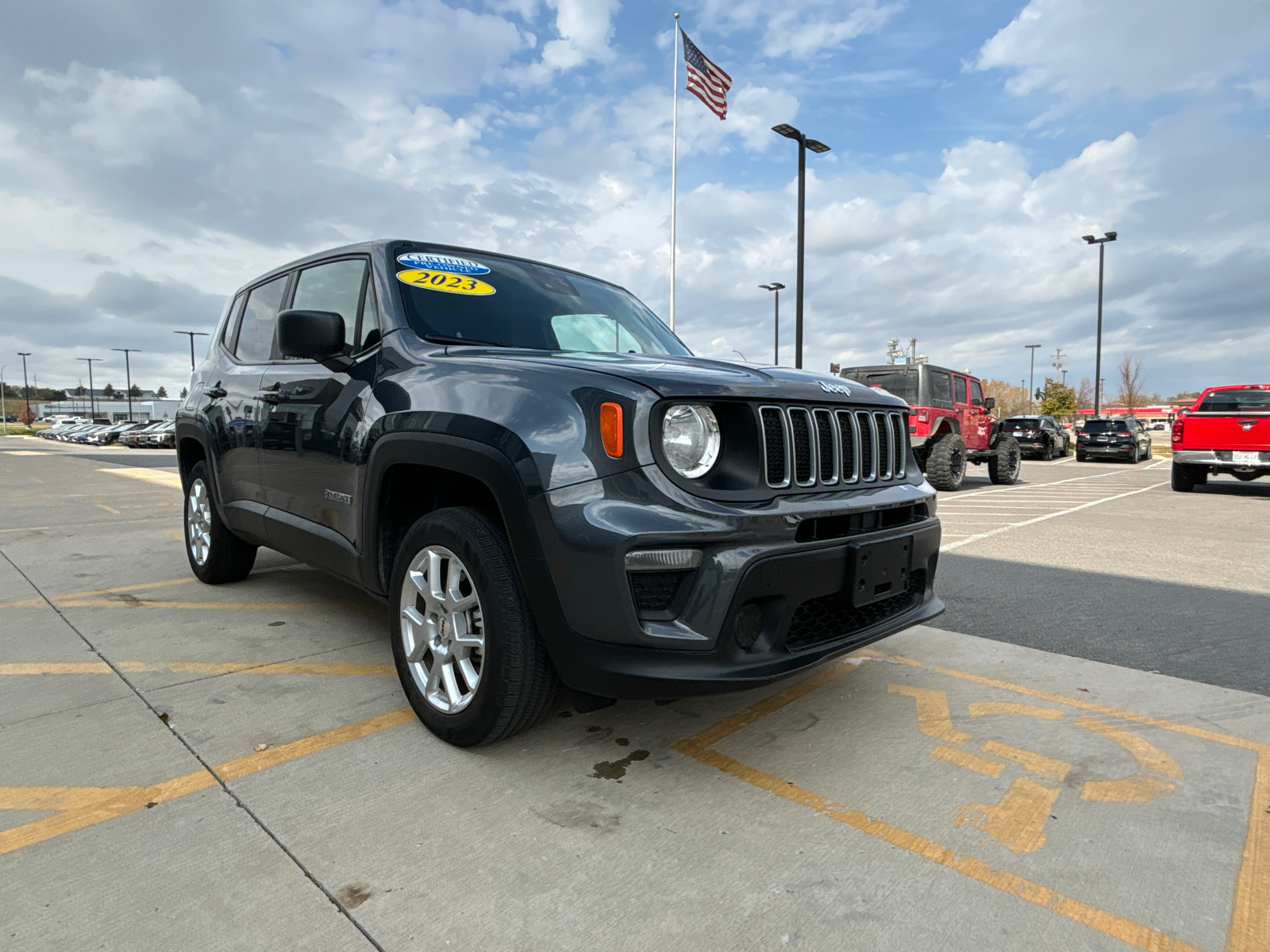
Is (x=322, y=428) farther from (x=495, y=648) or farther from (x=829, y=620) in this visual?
(x=829, y=620)

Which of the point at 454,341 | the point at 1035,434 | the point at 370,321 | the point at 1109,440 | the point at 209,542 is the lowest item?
the point at 209,542

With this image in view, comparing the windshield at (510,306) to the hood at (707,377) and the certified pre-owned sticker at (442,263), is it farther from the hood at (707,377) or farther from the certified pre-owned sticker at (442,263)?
the hood at (707,377)

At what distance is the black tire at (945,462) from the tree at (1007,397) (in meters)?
81.8

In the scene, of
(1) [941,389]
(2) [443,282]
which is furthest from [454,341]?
(1) [941,389]

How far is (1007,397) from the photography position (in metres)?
100

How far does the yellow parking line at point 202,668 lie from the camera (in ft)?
11.4

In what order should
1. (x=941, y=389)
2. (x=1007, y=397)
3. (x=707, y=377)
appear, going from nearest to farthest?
(x=707, y=377)
(x=941, y=389)
(x=1007, y=397)

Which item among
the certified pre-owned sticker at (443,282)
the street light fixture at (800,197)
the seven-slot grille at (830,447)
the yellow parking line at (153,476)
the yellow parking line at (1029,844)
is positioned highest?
the street light fixture at (800,197)

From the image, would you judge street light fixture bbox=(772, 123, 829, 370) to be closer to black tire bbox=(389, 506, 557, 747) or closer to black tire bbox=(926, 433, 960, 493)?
black tire bbox=(926, 433, 960, 493)

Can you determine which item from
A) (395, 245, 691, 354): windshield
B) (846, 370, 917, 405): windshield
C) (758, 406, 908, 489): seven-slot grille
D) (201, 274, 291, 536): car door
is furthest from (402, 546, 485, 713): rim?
(846, 370, 917, 405): windshield

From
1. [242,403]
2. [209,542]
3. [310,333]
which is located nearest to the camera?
[310,333]

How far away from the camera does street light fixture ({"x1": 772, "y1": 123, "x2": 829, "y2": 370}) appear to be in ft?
49.7

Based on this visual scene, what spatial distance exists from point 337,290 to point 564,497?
2031 mm

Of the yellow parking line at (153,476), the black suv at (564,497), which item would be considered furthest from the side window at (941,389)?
the yellow parking line at (153,476)
